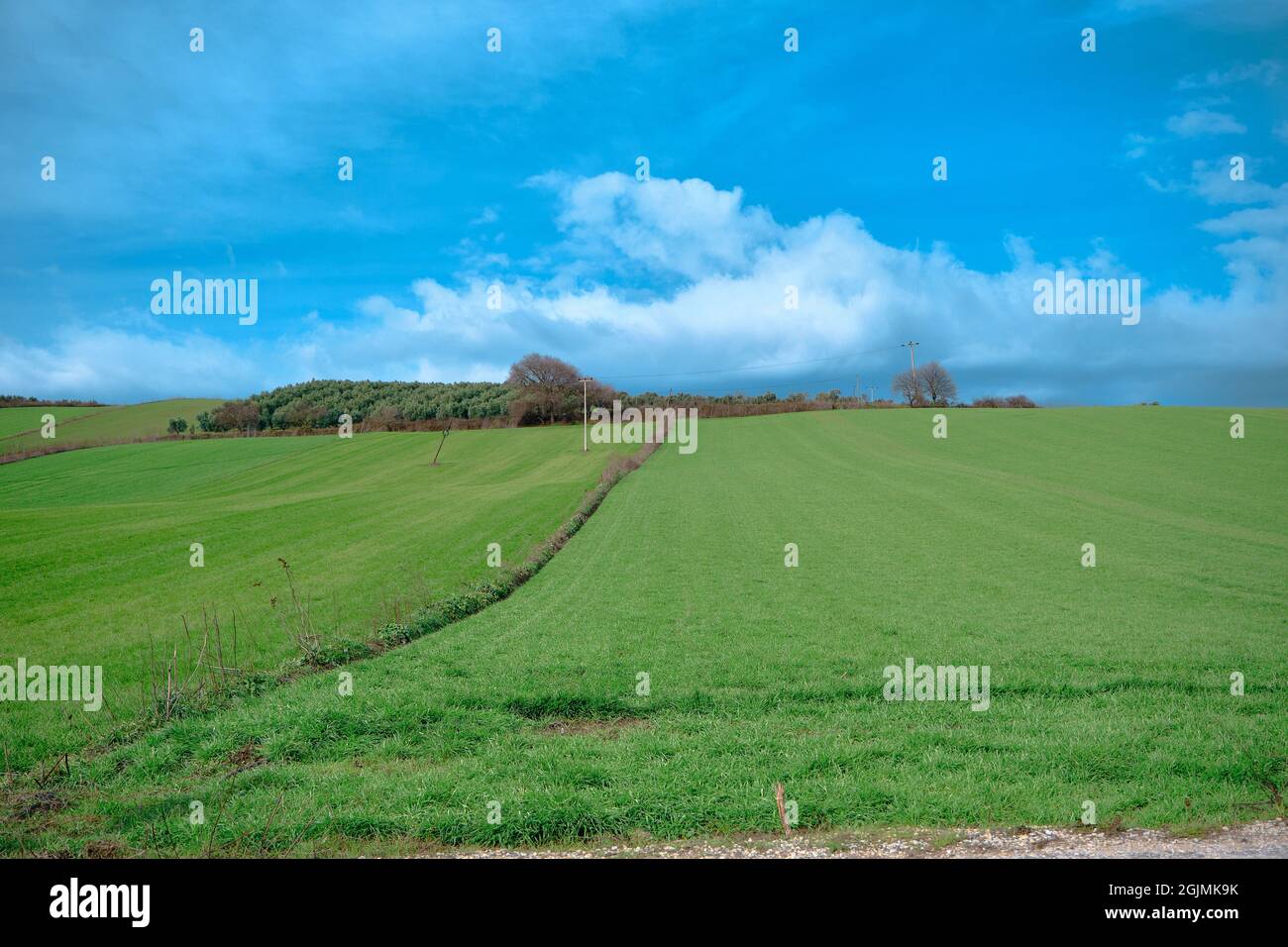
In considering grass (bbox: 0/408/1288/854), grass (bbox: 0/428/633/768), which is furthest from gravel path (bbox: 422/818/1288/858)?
grass (bbox: 0/428/633/768)

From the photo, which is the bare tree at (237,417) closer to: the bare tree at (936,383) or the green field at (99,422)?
the green field at (99,422)

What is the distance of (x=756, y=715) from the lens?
11008 mm

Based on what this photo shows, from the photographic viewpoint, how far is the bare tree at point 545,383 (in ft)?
303

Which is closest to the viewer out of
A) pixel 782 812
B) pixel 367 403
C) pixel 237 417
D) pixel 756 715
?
pixel 782 812

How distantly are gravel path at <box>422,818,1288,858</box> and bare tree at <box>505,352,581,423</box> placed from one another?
86548 mm

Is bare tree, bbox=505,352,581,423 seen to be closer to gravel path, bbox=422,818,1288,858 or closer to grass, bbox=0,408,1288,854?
grass, bbox=0,408,1288,854

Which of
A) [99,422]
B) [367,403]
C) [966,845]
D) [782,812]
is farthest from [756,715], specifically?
[367,403]

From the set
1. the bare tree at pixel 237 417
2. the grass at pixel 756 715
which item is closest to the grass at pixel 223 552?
the grass at pixel 756 715

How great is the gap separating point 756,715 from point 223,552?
25.6 m

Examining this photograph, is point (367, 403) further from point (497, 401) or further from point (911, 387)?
point (911, 387)

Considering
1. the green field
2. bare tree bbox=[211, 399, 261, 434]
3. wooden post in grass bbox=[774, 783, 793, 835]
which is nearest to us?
wooden post in grass bbox=[774, 783, 793, 835]

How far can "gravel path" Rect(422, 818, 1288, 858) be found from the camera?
662 centimetres

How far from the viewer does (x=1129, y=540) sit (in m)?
26.5
